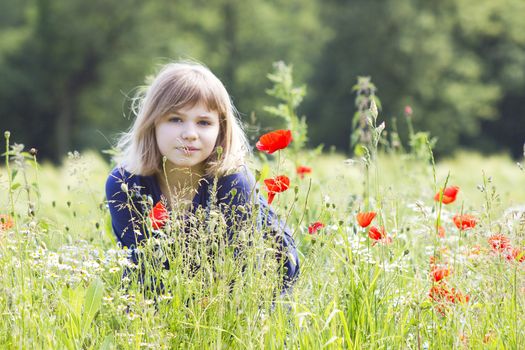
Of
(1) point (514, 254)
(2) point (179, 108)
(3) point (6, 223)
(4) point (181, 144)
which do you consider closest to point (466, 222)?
(1) point (514, 254)

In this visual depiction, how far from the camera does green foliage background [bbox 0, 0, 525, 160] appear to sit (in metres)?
24.1

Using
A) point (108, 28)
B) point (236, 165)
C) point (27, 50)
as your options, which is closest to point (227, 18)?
point (108, 28)

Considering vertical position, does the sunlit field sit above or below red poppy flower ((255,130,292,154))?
below

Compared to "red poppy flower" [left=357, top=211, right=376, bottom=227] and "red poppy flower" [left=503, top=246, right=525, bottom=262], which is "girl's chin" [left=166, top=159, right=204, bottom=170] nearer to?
"red poppy flower" [left=357, top=211, right=376, bottom=227]

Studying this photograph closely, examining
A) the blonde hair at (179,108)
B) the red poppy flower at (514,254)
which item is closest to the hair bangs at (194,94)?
the blonde hair at (179,108)

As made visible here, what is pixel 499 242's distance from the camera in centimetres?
209

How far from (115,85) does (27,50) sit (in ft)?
11.2

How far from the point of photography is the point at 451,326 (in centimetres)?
220

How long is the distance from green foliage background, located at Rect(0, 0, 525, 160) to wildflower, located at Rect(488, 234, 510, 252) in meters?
21.1

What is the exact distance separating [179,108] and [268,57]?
2205 cm

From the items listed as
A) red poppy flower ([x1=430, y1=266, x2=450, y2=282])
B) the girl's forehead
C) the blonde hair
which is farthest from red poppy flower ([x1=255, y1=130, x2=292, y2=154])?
the girl's forehead

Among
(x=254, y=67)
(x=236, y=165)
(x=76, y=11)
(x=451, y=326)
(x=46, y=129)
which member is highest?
(x=76, y=11)

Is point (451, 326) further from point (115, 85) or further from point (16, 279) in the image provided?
point (115, 85)

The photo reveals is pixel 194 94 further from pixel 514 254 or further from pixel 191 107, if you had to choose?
pixel 514 254
